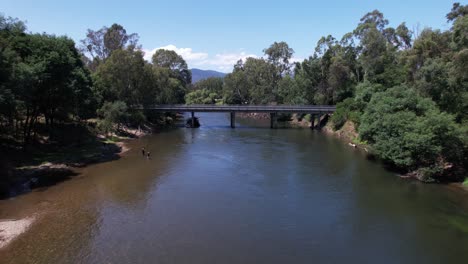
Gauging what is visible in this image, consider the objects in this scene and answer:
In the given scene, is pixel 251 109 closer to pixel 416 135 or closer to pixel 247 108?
pixel 247 108

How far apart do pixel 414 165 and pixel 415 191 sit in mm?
5883

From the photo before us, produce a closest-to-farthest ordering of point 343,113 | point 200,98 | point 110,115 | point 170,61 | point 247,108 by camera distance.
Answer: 1. point 110,115
2. point 343,113
3. point 247,108
4. point 170,61
5. point 200,98

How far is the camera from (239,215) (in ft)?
93.0

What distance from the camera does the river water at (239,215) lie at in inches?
878

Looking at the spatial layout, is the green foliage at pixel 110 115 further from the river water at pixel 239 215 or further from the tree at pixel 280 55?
the tree at pixel 280 55

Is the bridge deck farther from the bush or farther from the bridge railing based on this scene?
the bush

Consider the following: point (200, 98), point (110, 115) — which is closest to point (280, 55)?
point (200, 98)

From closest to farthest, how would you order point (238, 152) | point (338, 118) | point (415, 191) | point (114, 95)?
point (415, 191), point (238, 152), point (114, 95), point (338, 118)

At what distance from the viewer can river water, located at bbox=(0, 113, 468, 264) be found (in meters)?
22.3

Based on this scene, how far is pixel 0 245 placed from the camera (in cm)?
2238

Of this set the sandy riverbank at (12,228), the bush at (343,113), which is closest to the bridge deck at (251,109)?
the bush at (343,113)

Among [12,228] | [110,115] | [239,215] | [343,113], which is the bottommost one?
[239,215]

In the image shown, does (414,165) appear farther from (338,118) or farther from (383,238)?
(338,118)

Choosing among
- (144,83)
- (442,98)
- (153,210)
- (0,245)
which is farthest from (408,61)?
(0,245)
